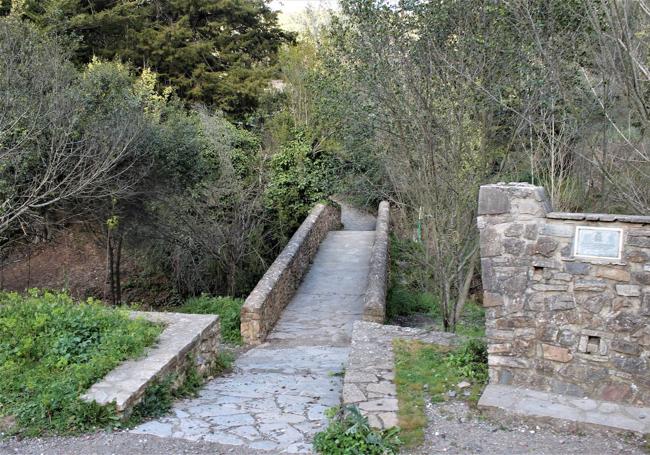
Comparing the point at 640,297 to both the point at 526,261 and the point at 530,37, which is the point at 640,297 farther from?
the point at 530,37

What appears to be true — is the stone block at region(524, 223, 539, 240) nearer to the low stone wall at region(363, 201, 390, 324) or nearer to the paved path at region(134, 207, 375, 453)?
the paved path at region(134, 207, 375, 453)

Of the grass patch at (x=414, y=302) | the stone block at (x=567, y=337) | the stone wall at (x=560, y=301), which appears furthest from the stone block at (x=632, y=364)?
the grass patch at (x=414, y=302)

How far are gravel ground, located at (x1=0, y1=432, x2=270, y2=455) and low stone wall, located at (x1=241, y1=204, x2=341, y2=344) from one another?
5.29 m

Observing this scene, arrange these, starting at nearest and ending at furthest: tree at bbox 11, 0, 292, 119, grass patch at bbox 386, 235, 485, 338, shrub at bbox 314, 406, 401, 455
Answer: shrub at bbox 314, 406, 401, 455, grass patch at bbox 386, 235, 485, 338, tree at bbox 11, 0, 292, 119

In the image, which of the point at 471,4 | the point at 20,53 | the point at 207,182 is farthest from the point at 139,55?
the point at 471,4

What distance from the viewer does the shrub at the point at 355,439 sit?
14.2 feet

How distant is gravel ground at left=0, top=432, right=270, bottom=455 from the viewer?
4.38m

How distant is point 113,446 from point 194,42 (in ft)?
62.2

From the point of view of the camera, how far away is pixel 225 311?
1148 centimetres

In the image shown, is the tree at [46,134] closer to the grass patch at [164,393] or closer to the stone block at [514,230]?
the grass patch at [164,393]

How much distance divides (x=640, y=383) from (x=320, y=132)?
14.3 m

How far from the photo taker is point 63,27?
1414 centimetres

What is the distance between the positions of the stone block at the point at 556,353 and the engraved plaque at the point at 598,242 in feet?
2.78

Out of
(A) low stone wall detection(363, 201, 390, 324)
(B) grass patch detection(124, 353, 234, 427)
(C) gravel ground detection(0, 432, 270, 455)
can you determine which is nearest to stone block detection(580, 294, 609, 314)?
(C) gravel ground detection(0, 432, 270, 455)
